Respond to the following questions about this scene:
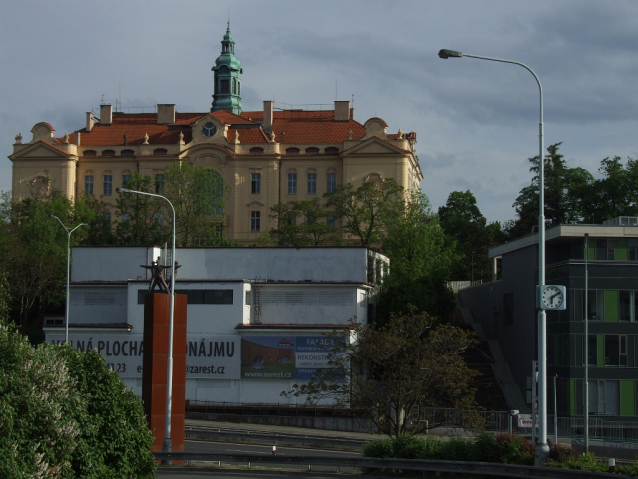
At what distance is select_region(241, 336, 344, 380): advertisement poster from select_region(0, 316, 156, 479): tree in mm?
30966

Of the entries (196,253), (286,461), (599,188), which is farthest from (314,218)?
(286,461)

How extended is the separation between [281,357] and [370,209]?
2408 cm

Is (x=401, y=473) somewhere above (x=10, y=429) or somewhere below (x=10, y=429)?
below

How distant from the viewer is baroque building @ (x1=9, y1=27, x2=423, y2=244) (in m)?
89.4

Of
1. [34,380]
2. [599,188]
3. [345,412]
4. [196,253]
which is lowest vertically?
[345,412]

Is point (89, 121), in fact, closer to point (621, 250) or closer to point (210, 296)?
point (210, 296)

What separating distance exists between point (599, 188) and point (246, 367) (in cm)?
4401

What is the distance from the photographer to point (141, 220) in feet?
244

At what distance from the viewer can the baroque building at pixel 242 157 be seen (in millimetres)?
89438

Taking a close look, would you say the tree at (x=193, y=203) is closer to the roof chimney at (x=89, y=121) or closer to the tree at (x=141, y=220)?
the tree at (x=141, y=220)

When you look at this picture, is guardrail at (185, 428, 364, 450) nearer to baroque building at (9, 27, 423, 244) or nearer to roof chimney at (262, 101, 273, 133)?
baroque building at (9, 27, 423, 244)

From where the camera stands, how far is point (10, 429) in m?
18.0

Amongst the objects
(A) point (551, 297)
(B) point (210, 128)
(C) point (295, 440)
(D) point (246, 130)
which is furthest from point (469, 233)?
(A) point (551, 297)

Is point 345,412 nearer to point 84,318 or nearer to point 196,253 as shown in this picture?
point 196,253
